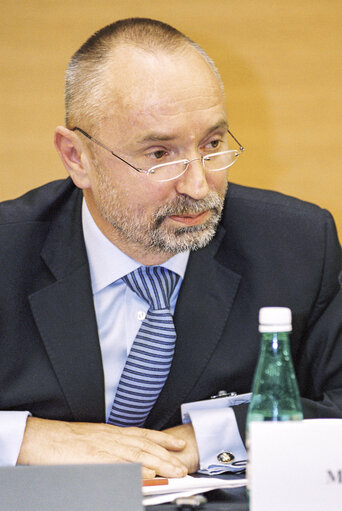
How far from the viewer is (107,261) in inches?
64.3

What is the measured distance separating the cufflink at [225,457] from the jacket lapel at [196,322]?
9.2 inches

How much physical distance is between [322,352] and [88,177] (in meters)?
0.65

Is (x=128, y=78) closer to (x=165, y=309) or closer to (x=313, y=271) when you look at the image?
(x=165, y=309)

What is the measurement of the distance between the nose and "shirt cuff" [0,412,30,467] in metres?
0.54

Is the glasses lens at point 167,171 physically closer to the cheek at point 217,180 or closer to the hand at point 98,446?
the cheek at point 217,180

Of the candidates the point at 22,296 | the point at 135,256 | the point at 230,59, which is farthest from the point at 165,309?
the point at 230,59

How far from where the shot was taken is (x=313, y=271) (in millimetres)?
1669

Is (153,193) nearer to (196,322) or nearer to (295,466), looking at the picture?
(196,322)

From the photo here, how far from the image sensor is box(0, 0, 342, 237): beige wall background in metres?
2.29

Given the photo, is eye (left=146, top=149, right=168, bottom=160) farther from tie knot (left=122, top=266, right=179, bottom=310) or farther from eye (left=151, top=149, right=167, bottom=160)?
tie knot (left=122, top=266, right=179, bottom=310)

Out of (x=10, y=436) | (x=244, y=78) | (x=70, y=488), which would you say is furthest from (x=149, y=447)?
(x=244, y=78)

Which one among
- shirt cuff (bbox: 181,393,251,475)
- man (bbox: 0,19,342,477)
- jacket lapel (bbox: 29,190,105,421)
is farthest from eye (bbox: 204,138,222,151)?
shirt cuff (bbox: 181,393,251,475)

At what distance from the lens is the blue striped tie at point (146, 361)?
156cm

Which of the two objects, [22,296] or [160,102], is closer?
[160,102]
